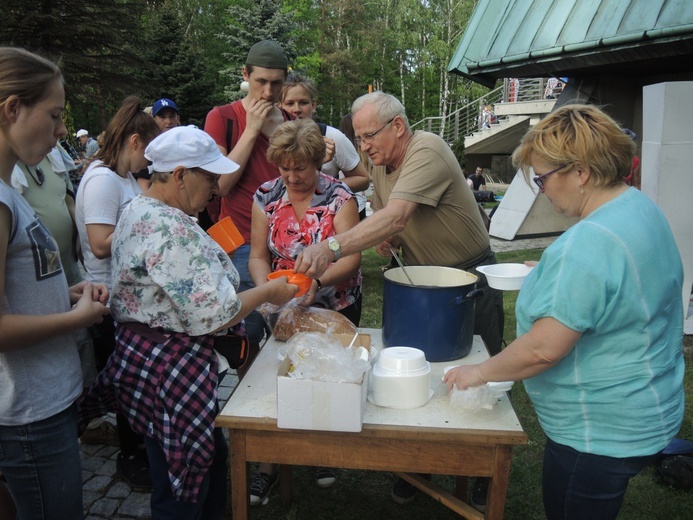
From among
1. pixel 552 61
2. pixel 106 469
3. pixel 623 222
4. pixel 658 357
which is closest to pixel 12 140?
pixel 623 222

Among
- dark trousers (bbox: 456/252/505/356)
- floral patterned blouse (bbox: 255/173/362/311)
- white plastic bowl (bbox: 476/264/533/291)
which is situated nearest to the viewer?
white plastic bowl (bbox: 476/264/533/291)

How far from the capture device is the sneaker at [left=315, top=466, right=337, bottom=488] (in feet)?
9.91

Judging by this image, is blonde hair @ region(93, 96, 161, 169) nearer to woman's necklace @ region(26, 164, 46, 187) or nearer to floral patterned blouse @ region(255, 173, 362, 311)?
woman's necklace @ region(26, 164, 46, 187)

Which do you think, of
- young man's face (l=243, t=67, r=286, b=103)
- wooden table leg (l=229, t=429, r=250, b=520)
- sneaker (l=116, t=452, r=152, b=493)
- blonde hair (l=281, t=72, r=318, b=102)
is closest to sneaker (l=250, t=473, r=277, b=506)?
sneaker (l=116, t=452, r=152, b=493)

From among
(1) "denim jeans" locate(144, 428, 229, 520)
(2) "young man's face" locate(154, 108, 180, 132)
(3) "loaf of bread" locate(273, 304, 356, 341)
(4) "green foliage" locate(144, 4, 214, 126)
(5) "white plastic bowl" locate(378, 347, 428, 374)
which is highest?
(4) "green foliage" locate(144, 4, 214, 126)

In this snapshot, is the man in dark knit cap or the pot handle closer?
the pot handle

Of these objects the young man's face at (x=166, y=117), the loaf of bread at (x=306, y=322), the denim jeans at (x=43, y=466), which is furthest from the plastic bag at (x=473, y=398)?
the young man's face at (x=166, y=117)

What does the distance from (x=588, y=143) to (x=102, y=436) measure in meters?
3.14

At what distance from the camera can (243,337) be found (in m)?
2.08

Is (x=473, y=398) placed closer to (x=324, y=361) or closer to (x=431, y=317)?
(x=431, y=317)

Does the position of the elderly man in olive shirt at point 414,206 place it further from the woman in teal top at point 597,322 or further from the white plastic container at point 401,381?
the woman in teal top at point 597,322

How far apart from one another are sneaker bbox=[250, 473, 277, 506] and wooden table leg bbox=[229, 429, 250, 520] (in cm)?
95

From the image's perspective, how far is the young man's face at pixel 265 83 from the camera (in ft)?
10.1

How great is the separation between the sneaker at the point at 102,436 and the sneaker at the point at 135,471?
0.36m
